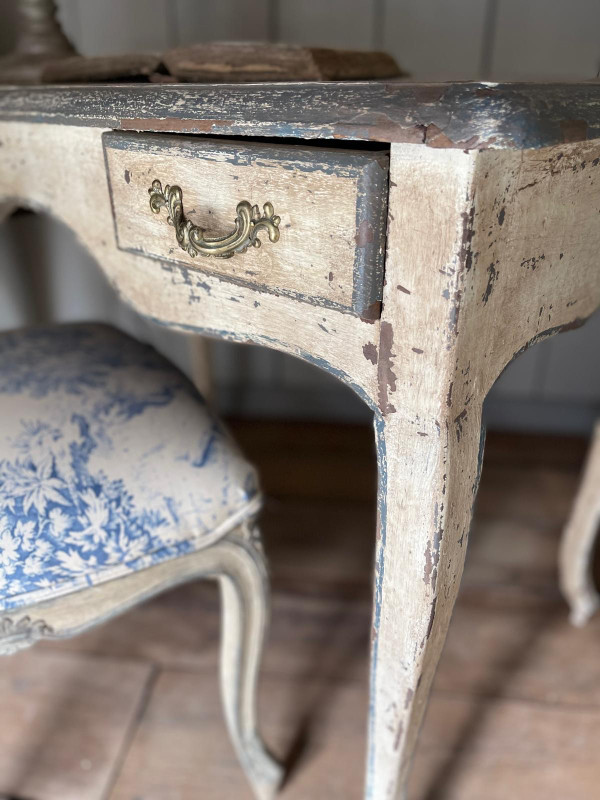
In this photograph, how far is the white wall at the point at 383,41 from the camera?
112cm

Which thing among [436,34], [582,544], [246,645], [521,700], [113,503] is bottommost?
[521,700]

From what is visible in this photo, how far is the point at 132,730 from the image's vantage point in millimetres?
798

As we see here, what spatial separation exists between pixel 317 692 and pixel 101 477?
484mm

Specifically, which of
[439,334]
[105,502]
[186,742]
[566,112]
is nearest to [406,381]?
[439,334]

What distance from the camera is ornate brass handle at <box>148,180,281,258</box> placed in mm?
406

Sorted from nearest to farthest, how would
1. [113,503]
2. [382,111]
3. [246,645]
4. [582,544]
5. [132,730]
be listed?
1. [382,111]
2. [113,503]
3. [246,645]
4. [132,730]
5. [582,544]

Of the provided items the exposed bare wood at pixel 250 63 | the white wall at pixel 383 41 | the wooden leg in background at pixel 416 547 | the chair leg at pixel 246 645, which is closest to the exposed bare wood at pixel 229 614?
the chair leg at pixel 246 645

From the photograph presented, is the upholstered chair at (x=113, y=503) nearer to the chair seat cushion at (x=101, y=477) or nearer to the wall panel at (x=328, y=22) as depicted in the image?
the chair seat cushion at (x=101, y=477)

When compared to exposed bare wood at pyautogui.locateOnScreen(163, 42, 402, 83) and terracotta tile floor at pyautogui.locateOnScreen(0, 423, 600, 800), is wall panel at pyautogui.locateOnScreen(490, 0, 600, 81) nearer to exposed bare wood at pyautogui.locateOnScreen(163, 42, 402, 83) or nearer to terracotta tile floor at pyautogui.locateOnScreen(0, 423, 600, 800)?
exposed bare wood at pyautogui.locateOnScreen(163, 42, 402, 83)

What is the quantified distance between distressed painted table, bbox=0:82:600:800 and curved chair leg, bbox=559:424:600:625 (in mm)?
454

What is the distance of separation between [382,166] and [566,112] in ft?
0.33

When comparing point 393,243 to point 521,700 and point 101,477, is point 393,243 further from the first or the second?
point 521,700

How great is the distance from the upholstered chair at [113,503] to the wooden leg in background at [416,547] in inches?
6.2

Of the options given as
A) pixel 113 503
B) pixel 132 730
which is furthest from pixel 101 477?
pixel 132 730
